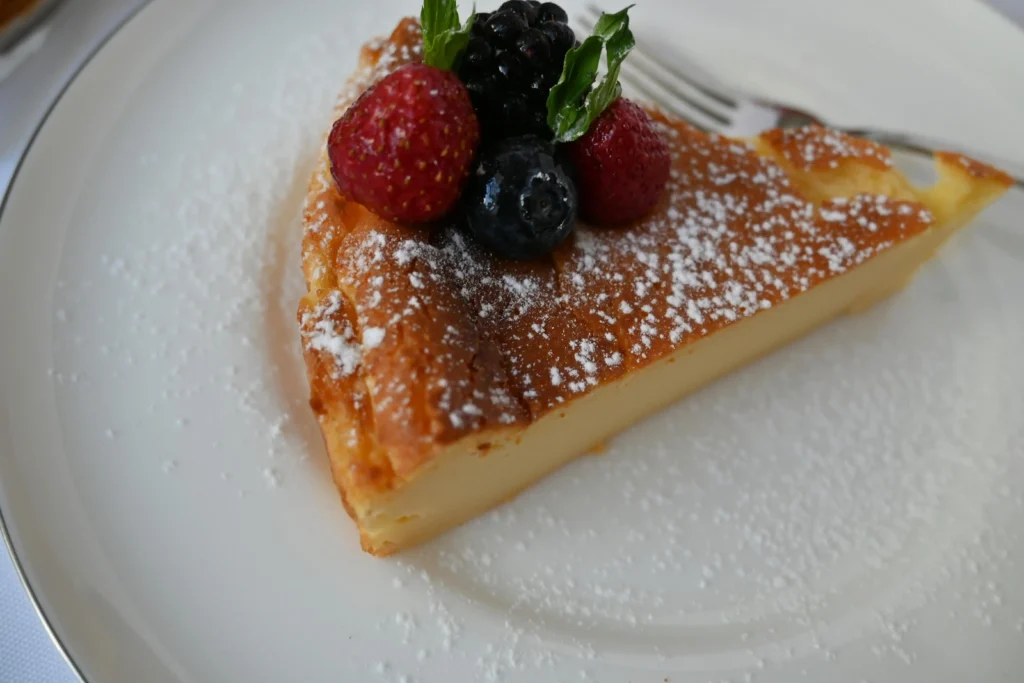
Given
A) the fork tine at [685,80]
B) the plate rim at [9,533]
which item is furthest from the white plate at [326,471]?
the fork tine at [685,80]

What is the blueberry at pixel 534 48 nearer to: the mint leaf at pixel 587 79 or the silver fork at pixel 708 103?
the mint leaf at pixel 587 79

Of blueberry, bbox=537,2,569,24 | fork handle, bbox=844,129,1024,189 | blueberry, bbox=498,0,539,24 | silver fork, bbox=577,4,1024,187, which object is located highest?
blueberry, bbox=498,0,539,24

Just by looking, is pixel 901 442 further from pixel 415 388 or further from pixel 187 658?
pixel 187 658

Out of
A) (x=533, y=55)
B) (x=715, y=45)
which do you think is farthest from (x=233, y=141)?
(x=715, y=45)

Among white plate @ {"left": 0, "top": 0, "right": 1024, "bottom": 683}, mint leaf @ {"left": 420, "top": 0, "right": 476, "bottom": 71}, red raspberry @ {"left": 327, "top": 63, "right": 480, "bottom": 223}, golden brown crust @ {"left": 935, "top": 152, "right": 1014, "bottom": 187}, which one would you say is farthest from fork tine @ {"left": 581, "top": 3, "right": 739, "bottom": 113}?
red raspberry @ {"left": 327, "top": 63, "right": 480, "bottom": 223}

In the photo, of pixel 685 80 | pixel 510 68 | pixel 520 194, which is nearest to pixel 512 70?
pixel 510 68

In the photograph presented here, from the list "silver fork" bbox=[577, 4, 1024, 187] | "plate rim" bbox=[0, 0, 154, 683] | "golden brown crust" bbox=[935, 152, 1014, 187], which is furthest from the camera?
"silver fork" bbox=[577, 4, 1024, 187]

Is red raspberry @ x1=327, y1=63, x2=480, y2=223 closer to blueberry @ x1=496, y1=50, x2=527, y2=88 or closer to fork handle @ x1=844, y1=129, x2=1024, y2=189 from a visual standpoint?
blueberry @ x1=496, y1=50, x2=527, y2=88
